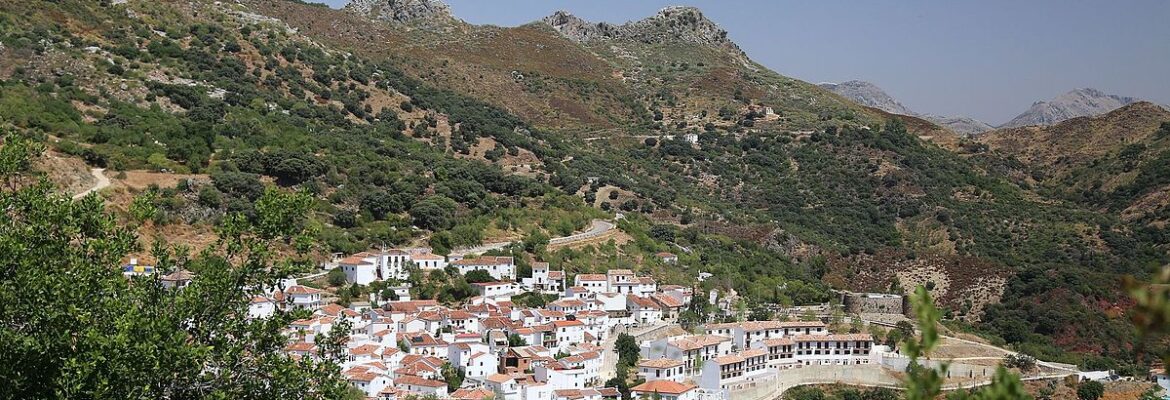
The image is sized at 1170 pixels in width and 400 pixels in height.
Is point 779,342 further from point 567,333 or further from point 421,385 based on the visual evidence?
point 421,385

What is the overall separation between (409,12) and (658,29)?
26.5 metres

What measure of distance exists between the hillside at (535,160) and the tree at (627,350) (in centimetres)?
823

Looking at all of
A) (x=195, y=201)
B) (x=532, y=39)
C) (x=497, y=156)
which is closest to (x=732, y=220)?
(x=497, y=156)

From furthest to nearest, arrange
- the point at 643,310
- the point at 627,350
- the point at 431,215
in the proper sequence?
the point at 431,215 → the point at 643,310 → the point at 627,350

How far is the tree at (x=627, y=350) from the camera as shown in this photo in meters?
31.1

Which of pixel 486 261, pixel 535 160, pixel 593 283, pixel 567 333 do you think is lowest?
pixel 567 333

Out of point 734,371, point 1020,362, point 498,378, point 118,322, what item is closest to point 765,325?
point 734,371

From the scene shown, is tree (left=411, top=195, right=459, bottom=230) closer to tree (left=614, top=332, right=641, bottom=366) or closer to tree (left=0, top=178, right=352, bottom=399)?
tree (left=614, top=332, right=641, bottom=366)

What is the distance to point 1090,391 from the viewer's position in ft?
102

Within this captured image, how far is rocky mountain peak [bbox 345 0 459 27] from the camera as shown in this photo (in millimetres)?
90812

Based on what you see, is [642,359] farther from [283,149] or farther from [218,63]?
[218,63]

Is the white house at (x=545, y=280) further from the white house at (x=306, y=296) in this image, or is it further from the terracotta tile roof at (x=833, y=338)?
the terracotta tile roof at (x=833, y=338)

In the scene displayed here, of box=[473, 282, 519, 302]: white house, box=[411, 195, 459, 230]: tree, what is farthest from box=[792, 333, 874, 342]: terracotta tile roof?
box=[411, 195, 459, 230]: tree

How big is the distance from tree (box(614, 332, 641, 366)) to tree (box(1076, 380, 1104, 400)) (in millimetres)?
13096
